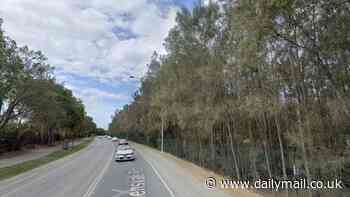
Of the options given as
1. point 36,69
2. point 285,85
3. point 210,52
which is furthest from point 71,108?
point 285,85

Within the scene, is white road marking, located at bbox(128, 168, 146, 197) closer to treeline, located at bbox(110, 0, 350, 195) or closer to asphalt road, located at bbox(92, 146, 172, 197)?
asphalt road, located at bbox(92, 146, 172, 197)

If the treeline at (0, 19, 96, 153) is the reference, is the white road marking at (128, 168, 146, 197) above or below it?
below

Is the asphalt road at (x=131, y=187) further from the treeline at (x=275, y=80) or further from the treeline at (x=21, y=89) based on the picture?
the treeline at (x=21, y=89)

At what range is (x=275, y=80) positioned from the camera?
8.57 m

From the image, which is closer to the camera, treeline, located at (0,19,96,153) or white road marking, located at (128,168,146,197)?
white road marking, located at (128,168,146,197)

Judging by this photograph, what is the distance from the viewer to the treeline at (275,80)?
598 cm

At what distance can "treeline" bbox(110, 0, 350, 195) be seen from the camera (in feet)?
19.6

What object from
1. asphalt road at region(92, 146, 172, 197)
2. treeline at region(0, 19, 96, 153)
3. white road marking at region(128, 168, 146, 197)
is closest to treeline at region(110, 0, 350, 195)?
asphalt road at region(92, 146, 172, 197)

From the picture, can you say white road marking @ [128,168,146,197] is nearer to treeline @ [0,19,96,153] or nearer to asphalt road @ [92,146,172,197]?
asphalt road @ [92,146,172,197]

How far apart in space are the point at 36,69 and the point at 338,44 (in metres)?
33.2

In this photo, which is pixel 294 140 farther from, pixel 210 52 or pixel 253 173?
pixel 210 52

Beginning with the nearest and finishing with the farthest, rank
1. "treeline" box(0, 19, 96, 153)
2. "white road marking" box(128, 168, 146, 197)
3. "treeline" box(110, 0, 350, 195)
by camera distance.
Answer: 1. "treeline" box(110, 0, 350, 195)
2. "white road marking" box(128, 168, 146, 197)
3. "treeline" box(0, 19, 96, 153)

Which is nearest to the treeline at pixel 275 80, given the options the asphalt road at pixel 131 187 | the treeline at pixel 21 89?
the asphalt road at pixel 131 187

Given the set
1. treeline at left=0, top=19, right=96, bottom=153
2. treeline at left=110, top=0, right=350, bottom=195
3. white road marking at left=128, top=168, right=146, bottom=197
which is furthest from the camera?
treeline at left=0, top=19, right=96, bottom=153
